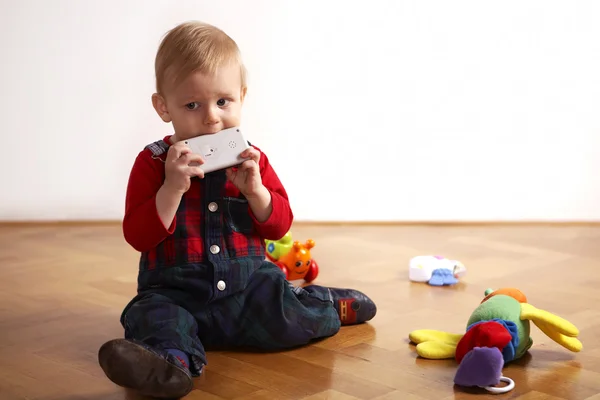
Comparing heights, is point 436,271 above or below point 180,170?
below

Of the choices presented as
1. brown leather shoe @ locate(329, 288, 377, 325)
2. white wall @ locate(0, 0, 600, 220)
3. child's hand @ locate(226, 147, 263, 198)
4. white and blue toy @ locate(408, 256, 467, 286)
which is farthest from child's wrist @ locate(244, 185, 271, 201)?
white wall @ locate(0, 0, 600, 220)

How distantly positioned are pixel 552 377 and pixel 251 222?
19.6 inches

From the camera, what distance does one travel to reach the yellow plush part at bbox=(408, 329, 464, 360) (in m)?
1.23

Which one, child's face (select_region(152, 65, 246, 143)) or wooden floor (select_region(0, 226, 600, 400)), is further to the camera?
child's face (select_region(152, 65, 246, 143))

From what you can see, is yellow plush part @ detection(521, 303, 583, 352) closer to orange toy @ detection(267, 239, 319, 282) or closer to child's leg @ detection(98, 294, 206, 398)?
child's leg @ detection(98, 294, 206, 398)

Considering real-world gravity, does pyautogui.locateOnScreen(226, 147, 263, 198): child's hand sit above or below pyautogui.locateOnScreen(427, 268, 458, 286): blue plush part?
above

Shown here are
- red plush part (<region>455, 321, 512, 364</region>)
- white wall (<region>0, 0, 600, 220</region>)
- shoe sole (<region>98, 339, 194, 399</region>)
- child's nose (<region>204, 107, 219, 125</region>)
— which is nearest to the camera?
shoe sole (<region>98, 339, 194, 399</region>)

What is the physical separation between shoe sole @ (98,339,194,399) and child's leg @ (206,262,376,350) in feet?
0.74

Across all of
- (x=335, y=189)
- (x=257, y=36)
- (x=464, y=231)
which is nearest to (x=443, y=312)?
(x=464, y=231)

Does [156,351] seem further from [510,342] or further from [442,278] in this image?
[442,278]

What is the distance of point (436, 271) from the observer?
1.72 m

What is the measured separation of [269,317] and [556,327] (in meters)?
0.42

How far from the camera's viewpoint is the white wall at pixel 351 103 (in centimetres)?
247

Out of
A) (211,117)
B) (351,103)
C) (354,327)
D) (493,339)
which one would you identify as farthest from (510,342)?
(351,103)
